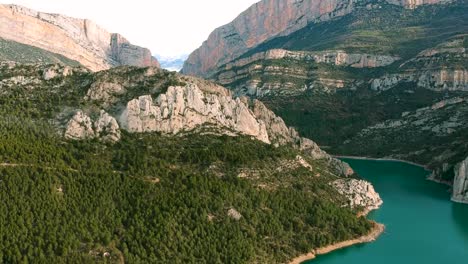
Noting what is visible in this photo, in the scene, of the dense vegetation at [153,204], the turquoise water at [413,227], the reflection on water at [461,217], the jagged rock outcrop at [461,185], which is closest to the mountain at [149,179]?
the dense vegetation at [153,204]

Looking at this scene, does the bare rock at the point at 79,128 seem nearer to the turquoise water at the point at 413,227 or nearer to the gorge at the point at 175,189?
the gorge at the point at 175,189

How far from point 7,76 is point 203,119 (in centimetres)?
3437

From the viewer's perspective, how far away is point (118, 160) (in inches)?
3361

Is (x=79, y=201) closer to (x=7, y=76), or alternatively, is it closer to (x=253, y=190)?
(x=253, y=190)

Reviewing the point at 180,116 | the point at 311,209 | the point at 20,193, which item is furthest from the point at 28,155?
the point at 311,209

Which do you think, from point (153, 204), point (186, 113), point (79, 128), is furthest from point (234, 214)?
point (186, 113)

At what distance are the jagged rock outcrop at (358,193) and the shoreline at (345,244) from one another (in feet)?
27.1

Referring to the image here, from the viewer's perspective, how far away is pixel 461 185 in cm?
11538

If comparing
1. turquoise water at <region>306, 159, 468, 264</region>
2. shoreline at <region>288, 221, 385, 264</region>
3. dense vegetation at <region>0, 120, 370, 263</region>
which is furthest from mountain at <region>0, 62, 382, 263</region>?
turquoise water at <region>306, 159, 468, 264</region>

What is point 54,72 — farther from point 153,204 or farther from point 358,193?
point 358,193

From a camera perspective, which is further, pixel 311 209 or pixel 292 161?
pixel 292 161

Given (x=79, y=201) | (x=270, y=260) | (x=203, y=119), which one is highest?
(x=203, y=119)

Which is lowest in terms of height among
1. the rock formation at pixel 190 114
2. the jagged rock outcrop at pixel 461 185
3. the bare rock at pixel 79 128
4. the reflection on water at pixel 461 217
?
the reflection on water at pixel 461 217

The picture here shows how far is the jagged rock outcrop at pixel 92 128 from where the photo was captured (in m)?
89.1
